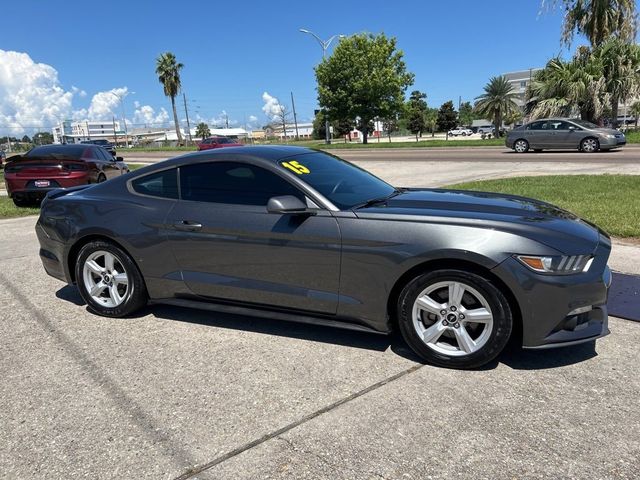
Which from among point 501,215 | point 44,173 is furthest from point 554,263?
point 44,173

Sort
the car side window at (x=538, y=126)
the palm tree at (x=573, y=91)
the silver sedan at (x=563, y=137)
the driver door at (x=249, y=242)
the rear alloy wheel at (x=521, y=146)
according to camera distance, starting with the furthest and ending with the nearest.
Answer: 1. the palm tree at (x=573, y=91)
2. the rear alloy wheel at (x=521, y=146)
3. the car side window at (x=538, y=126)
4. the silver sedan at (x=563, y=137)
5. the driver door at (x=249, y=242)

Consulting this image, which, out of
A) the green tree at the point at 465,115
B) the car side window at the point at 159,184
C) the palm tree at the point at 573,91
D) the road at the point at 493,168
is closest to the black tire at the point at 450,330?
the car side window at the point at 159,184

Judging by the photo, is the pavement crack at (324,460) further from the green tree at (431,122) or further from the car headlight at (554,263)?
the green tree at (431,122)

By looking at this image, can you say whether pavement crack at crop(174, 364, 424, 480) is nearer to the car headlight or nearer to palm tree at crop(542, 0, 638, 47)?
the car headlight

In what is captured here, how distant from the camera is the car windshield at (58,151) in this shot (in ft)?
39.1

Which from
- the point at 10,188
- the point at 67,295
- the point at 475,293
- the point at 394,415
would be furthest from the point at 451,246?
the point at 10,188

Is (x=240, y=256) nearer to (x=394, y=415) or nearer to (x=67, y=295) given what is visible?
(x=394, y=415)

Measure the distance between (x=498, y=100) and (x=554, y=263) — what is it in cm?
5239

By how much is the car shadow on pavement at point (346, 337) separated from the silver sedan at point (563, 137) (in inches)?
789

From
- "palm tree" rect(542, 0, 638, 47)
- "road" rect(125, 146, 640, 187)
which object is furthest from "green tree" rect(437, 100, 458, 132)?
"road" rect(125, 146, 640, 187)

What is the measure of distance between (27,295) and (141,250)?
1910 mm

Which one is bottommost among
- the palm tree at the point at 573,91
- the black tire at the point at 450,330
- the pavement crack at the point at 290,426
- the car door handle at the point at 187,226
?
the pavement crack at the point at 290,426

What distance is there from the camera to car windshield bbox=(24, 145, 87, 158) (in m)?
11.9

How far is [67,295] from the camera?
5.38m
